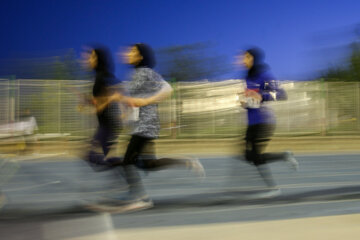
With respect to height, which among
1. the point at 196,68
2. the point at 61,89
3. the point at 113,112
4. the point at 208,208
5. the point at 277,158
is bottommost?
the point at 208,208

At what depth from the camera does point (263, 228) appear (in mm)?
4023

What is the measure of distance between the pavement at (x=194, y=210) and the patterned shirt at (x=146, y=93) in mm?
600

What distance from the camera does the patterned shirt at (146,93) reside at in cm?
497

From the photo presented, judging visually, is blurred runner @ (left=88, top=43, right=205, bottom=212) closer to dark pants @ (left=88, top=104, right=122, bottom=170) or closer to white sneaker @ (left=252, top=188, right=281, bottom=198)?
dark pants @ (left=88, top=104, right=122, bottom=170)

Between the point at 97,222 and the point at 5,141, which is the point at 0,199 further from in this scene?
the point at 97,222

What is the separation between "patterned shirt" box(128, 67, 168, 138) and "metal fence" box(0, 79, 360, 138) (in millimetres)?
9375

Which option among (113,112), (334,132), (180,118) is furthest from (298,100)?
(113,112)

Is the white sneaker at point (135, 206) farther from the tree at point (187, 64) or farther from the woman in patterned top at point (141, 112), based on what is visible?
the tree at point (187, 64)

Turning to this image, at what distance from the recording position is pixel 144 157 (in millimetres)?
5156

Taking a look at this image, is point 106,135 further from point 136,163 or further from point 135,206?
point 135,206

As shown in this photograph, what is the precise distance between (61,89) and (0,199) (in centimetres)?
1215

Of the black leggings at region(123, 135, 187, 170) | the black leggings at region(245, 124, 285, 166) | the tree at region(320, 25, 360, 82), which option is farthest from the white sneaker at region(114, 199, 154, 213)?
the tree at region(320, 25, 360, 82)

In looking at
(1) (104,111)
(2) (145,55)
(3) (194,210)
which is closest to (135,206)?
(3) (194,210)

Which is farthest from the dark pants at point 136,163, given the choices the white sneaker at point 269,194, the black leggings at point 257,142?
the white sneaker at point 269,194
